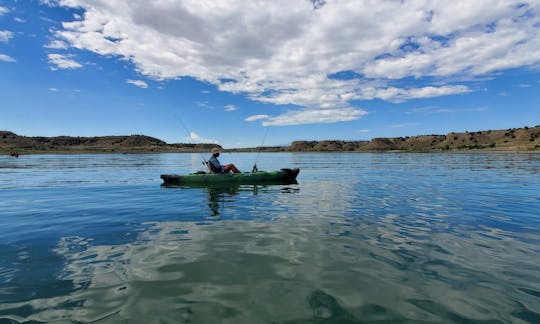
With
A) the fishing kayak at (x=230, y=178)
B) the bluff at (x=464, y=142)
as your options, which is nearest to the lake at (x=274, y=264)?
the fishing kayak at (x=230, y=178)

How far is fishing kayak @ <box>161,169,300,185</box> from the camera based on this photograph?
1939 centimetres

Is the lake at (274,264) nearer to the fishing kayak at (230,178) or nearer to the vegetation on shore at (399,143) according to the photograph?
the fishing kayak at (230,178)

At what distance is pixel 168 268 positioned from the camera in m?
6.04

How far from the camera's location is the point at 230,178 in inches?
763

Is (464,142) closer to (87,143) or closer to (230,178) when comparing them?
(230,178)

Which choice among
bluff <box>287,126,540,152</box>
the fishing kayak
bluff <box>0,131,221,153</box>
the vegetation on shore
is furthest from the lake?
bluff <box>0,131,221,153</box>

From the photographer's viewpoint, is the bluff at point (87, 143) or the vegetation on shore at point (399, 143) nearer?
the vegetation on shore at point (399, 143)

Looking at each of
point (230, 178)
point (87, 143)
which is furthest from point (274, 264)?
point (87, 143)

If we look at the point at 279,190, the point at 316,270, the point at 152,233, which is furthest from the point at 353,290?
the point at 279,190

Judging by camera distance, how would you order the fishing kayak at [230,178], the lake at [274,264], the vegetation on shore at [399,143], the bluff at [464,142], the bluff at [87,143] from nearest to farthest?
the lake at [274,264] < the fishing kayak at [230,178] < the bluff at [464,142] < the vegetation on shore at [399,143] < the bluff at [87,143]

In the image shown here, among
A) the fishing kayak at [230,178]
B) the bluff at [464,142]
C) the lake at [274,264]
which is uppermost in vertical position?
the bluff at [464,142]

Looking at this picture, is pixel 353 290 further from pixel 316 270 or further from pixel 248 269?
pixel 248 269

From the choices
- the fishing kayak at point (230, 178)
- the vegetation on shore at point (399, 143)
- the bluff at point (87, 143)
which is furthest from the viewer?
the bluff at point (87, 143)

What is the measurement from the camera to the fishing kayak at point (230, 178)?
63.6 ft
